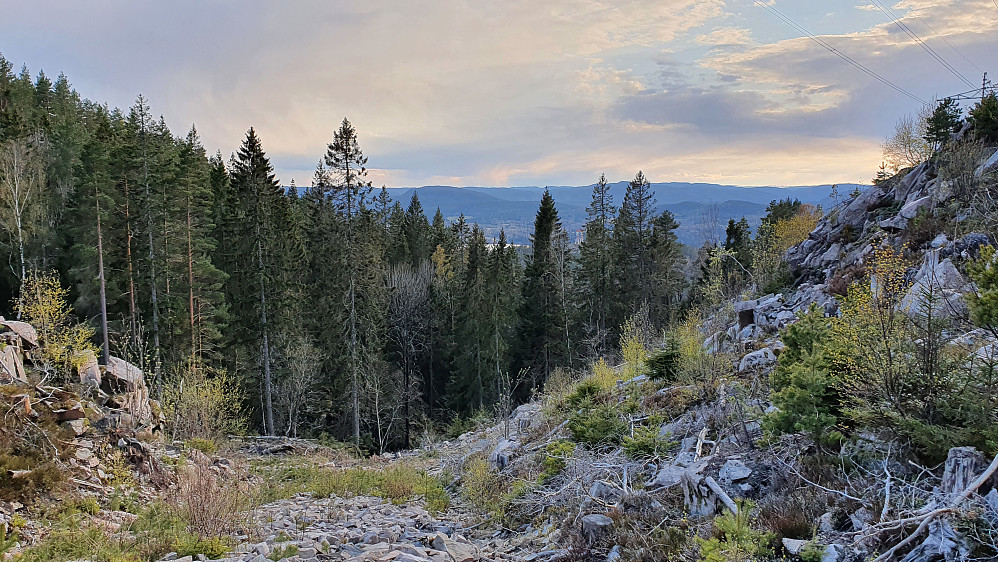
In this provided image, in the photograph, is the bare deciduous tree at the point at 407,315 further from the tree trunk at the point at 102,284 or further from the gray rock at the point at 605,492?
the gray rock at the point at 605,492

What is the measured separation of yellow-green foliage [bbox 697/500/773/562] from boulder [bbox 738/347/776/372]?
4889mm

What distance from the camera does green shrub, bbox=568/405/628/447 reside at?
8703mm

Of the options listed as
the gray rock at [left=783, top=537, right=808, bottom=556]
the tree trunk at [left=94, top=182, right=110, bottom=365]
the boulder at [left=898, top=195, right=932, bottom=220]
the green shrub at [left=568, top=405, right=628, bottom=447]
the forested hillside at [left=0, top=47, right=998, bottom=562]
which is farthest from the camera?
the tree trunk at [left=94, top=182, right=110, bottom=365]

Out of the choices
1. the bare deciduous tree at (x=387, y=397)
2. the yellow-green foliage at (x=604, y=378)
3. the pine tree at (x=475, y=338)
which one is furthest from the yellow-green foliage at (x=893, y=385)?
the pine tree at (x=475, y=338)

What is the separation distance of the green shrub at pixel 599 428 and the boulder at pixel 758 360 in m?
2.51

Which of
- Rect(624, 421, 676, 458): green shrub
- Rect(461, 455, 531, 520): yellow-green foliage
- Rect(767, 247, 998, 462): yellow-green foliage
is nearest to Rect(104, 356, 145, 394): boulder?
Rect(461, 455, 531, 520): yellow-green foliage

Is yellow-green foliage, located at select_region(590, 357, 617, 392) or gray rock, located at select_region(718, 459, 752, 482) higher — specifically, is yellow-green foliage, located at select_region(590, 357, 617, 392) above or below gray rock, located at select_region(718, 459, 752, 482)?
below

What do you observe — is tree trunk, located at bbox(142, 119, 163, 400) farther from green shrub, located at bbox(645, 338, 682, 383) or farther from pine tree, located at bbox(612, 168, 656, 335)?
pine tree, located at bbox(612, 168, 656, 335)

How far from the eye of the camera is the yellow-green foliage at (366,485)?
10719 mm

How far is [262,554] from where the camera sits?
5.91 m

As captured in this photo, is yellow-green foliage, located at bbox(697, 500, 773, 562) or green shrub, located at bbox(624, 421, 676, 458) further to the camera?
green shrub, located at bbox(624, 421, 676, 458)

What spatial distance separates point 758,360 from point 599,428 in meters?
3.22

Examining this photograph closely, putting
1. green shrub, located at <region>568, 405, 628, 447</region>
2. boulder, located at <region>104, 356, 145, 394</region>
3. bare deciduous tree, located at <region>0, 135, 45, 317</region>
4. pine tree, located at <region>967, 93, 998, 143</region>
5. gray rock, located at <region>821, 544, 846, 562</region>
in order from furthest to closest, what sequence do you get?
bare deciduous tree, located at <region>0, 135, 45, 317</region>, pine tree, located at <region>967, 93, 998, 143</region>, boulder, located at <region>104, 356, 145, 394</region>, green shrub, located at <region>568, 405, 628, 447</region>, gray rock, located at <region>821, 544, 846, 562</region>

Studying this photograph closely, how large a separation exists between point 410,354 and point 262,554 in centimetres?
2653
